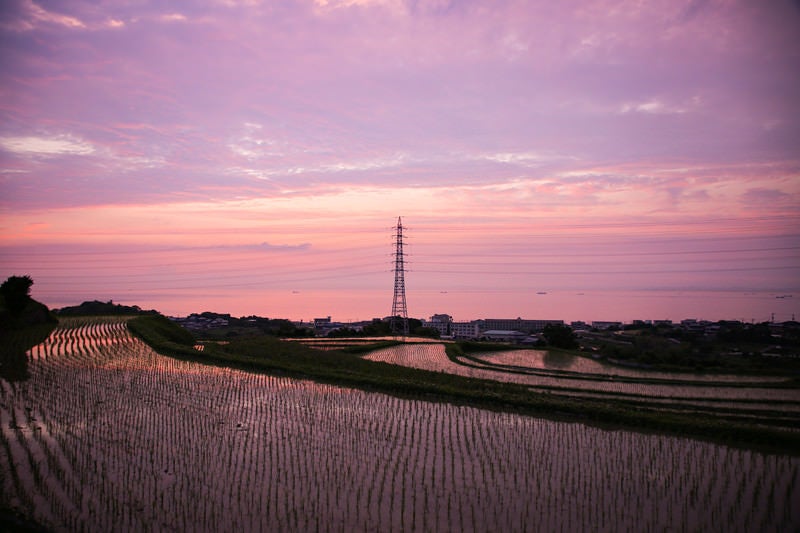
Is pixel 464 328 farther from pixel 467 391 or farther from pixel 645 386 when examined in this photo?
pixel 467 391

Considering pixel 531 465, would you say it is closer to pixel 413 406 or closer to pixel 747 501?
pixel 747 501

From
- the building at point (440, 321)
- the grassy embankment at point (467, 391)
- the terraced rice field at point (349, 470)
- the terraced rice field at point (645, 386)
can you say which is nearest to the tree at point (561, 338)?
the terraced rice field at point (645, 386)

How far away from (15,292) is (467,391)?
21559mm

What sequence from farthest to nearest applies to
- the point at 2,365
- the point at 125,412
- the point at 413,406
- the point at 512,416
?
the point at 2,365, the point at 413,406, the point at 512,416, the point at 125,412

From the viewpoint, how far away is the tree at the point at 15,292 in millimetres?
24344

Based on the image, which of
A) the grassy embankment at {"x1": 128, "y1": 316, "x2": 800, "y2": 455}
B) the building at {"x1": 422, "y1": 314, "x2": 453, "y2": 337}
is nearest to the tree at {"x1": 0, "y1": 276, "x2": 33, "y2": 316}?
the grassy embankment at {"x1": 128, "y1": 316, "x2": 800, "y2": 455}

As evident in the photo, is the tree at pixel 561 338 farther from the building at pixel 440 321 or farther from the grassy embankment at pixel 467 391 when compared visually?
the building at pixel 440 321

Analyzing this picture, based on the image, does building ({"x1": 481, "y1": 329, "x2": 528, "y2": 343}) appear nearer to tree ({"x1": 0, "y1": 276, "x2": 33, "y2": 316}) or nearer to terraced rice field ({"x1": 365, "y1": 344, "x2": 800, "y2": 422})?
terraced rice field ({"x1": 365, "y1": 344, "x2": 800, "y2": 422})

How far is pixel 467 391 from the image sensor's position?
14648 mm

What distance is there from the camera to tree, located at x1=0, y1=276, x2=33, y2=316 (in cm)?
2434

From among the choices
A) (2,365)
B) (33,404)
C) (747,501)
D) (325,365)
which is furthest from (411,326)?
(747,501)

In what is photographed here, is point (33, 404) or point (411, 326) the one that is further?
point (411, 326)

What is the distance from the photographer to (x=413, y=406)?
13.4 meters

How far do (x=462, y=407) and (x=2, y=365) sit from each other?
1406cm
